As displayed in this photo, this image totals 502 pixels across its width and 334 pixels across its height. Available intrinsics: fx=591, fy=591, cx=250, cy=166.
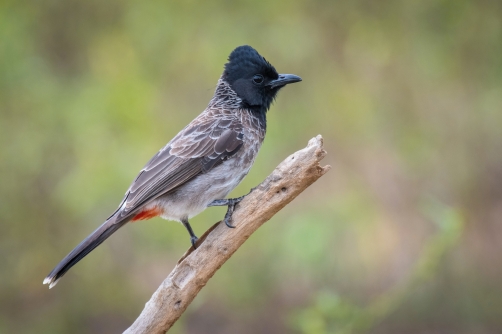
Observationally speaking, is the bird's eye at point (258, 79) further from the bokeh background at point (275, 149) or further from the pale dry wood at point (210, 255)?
the bokeh background at point (275, 149)

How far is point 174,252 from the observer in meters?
6.06

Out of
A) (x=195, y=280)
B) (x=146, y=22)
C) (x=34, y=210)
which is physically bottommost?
(x=195, y=280)

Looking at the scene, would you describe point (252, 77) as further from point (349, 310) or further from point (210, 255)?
point (349, 310)

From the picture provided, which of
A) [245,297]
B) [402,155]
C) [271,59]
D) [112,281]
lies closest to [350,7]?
[271,59]

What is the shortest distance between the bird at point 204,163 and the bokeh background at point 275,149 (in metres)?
1.39

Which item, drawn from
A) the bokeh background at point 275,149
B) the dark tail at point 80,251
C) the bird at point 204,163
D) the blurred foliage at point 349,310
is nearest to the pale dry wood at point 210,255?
the bird at point 204,163

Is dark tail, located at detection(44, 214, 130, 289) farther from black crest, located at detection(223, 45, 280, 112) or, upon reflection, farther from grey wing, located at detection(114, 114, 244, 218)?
black crest, located at detection(223, 45, 280, 112)

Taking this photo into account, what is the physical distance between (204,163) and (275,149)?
2.15m

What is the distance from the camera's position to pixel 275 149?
575 cm

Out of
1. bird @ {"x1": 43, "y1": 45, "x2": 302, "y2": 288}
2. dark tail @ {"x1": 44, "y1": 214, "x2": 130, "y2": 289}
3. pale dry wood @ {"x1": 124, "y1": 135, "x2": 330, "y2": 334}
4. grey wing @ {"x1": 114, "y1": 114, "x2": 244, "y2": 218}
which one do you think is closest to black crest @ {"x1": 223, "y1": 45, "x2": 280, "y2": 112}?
bird @ {"x1": 43, "y1": 45, "x2": 302, "y2": 288}

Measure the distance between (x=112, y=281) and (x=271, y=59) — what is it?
271cm

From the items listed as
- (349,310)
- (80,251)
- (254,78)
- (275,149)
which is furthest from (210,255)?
(275,149)

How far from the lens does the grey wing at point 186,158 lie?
11.6 feet

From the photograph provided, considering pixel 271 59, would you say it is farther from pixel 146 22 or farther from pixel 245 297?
pixel 245 297
